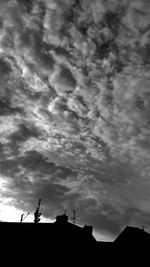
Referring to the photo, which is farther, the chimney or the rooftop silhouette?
the chimney

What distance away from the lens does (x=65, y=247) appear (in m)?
30.4

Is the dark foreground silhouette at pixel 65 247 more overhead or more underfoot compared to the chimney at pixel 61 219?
more underfoot

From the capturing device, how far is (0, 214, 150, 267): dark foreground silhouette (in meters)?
29.7

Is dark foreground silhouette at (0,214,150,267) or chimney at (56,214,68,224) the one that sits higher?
chimney at (56,214,68,224)

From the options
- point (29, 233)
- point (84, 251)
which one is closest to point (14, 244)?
point (29, 233)

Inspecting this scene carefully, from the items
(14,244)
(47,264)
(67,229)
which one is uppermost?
(67,229)

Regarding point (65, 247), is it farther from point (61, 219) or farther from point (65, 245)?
point (61, 219)

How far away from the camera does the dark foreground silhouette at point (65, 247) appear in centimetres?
2975

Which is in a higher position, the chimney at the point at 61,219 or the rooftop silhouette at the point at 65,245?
the chimney at the point at 61,219

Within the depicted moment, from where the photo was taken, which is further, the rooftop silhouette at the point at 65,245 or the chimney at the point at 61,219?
the chimney at the point at 61,219

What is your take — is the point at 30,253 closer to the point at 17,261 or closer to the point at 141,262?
the point at 17,261

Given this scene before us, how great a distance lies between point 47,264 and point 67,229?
4.81 metres

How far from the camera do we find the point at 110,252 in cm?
3369

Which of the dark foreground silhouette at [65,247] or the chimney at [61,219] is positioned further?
the chimney at [61,219]
